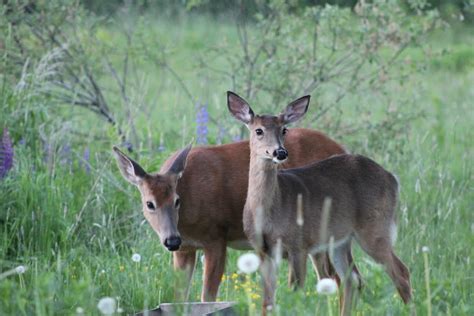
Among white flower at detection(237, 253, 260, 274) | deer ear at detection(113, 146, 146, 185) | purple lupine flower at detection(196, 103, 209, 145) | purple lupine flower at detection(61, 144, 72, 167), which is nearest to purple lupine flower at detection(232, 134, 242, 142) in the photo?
purple lupine flower at detection(196, 103, 209, 145)

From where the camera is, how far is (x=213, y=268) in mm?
6883

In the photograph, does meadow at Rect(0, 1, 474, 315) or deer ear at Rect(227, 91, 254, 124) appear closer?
meadow at Rect(0, 1, 474, 315)

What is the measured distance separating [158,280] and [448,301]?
200 centimetres

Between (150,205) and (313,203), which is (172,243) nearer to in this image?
(150,205)

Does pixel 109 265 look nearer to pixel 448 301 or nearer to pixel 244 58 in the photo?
pixel 448 301

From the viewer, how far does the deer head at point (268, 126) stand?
6262 millimetres

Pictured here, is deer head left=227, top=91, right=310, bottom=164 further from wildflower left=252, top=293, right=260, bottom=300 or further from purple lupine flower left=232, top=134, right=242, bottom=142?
purple lupine flower left=232, top=134, right=242, bottom=142

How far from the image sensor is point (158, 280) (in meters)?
6.66

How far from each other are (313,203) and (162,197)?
2.95 feet

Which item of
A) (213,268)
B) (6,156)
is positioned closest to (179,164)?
(213,268)

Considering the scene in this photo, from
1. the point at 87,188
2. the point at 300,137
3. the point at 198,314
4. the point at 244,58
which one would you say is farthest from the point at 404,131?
the point at 198,314

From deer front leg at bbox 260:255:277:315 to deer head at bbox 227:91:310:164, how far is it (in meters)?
0.57

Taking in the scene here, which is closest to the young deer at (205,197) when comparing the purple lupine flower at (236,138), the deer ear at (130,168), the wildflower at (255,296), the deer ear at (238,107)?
A: the deer ear at (130,168)

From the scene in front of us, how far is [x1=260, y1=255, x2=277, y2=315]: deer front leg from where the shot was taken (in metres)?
5.89
